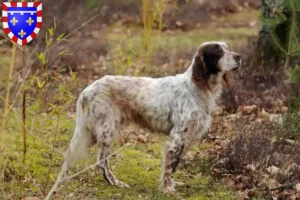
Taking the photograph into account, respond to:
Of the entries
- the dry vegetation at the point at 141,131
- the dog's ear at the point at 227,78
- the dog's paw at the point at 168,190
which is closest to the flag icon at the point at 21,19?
the dry vegetation at the point at 141,131

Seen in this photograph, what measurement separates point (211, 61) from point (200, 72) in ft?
0.49

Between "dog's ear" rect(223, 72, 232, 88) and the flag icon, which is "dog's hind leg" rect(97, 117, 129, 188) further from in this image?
the flag icon

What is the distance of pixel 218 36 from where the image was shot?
15914mm

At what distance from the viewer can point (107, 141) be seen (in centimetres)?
641

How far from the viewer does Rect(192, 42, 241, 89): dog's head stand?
6223 millimetres

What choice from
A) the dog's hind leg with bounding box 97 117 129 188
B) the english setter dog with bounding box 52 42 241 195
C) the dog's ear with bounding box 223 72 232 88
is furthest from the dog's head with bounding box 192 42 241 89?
the dog's hind leg with bounding box 97 117 129 188

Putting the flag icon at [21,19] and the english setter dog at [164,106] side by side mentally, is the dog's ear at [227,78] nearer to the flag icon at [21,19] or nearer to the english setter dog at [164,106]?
the english setter dog at [164,106]

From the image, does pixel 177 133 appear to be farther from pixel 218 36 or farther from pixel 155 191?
pixel 218 36

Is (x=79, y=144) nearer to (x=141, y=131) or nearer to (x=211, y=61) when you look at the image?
(x=211, y=61)

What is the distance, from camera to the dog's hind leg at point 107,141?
20.9ft

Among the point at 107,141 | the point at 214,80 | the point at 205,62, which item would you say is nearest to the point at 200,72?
the point at 205,62

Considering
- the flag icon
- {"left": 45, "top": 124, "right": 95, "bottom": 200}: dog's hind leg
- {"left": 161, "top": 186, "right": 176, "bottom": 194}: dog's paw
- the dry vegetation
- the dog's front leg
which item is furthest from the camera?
{"left": 45, "top": 124, "right": 95, "bottom": 200}: dog's hind leg

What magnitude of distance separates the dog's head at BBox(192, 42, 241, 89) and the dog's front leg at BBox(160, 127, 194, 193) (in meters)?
0.49

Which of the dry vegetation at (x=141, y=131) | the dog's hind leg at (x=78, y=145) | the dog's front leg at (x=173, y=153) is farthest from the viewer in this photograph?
the dog's hind leg at (x=78, y=145)
